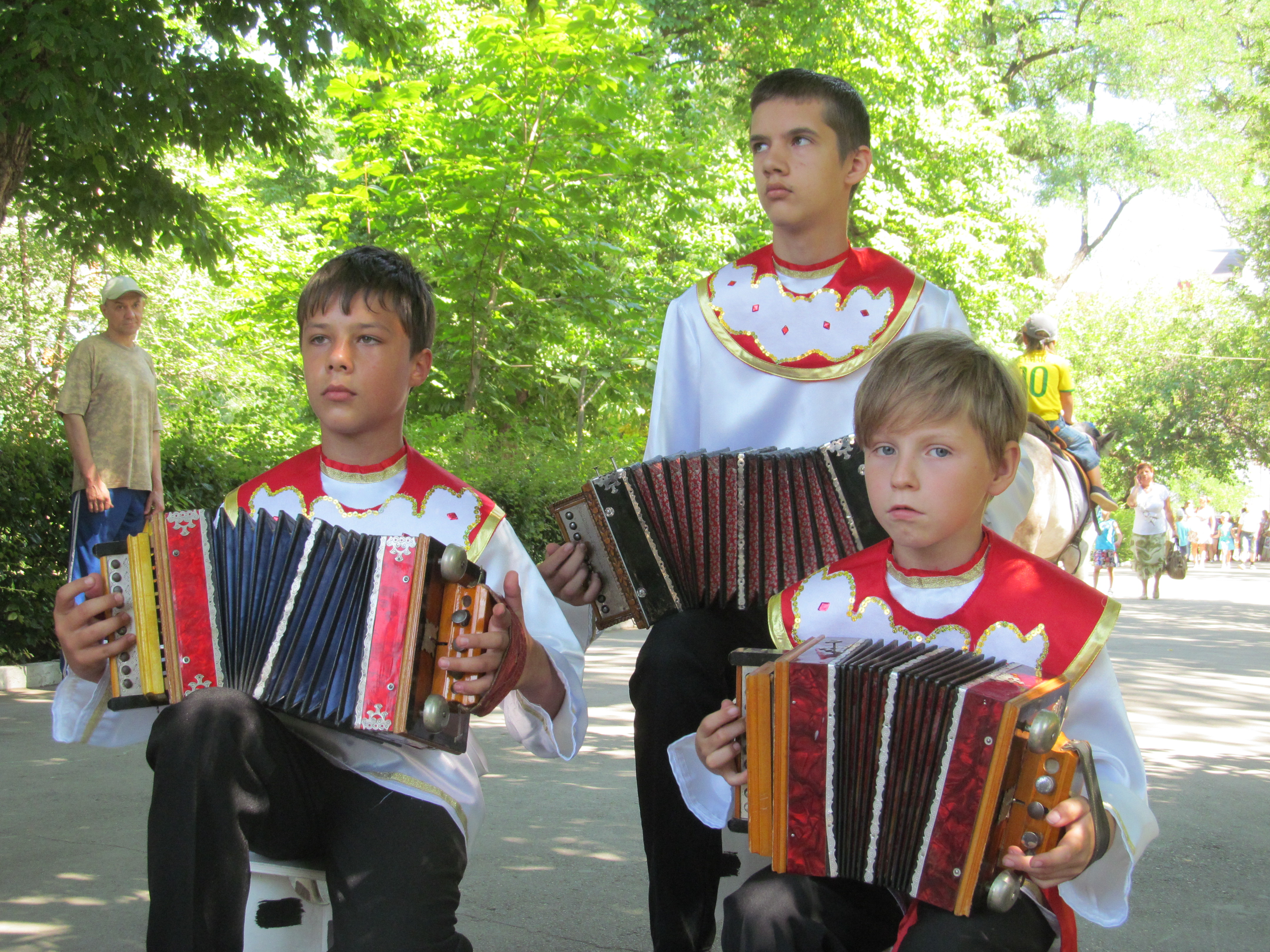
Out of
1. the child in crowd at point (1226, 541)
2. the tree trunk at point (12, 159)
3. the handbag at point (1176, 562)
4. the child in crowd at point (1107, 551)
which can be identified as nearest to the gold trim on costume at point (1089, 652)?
the tree trunk at point (12, 159)

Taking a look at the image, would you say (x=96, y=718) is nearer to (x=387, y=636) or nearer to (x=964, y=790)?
(x=387, y=636)

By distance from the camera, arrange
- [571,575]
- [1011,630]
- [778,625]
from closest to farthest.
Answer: [1011,630], [778,625], [571,575]

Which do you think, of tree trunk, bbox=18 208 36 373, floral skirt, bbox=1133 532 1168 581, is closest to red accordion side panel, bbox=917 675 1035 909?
floral skirt, bbox=1133 532 1168 581

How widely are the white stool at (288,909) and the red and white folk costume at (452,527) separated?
30 cm

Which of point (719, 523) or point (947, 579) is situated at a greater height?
point (719, 523)

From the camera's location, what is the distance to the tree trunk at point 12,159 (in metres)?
6.39

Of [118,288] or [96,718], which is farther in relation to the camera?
[118,288]

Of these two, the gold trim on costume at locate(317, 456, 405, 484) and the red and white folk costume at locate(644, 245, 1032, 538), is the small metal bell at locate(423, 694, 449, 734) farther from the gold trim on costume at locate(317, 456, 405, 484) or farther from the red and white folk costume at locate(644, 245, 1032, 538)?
A: the red and white folk costume at locate(644, 245, 1032, 538)

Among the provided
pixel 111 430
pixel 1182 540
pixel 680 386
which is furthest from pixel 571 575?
pixel 1182 540

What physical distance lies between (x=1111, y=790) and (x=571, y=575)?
1.23m

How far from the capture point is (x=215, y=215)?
8367 mm

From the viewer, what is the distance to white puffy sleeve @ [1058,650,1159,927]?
74.1 inches

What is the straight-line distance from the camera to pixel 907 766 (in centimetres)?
180

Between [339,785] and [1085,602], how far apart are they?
1434 millimetres
